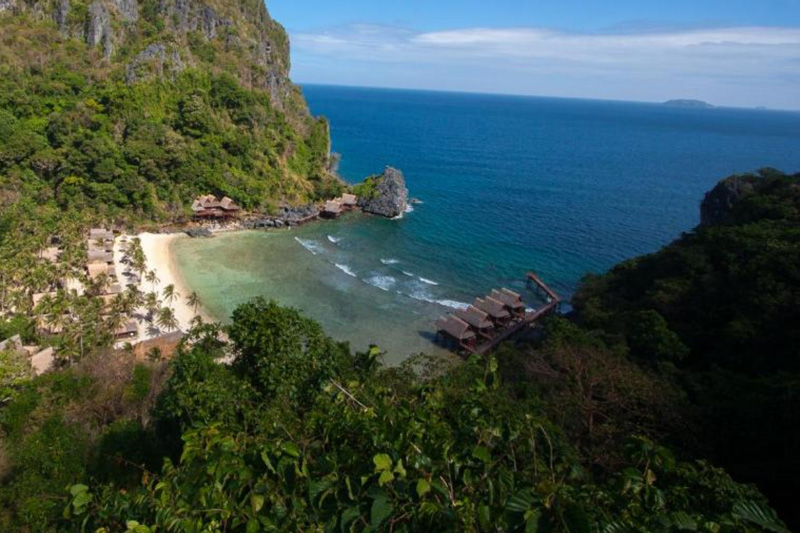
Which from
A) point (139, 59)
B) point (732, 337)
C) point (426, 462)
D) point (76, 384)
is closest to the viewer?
point (426, 462)

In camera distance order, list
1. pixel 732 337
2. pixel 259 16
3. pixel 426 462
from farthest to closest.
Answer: pixel 259 16 → pixel 732 337 → pixel 426 462

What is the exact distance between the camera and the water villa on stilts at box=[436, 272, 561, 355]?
28625 millimetres

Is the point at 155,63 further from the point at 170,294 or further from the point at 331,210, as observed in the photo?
the point at 170,294

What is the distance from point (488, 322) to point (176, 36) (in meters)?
55.4

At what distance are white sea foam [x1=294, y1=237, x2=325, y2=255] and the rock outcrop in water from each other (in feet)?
37.2

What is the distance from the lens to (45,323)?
25.3m

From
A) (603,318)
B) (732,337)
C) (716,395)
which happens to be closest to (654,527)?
(716,395)

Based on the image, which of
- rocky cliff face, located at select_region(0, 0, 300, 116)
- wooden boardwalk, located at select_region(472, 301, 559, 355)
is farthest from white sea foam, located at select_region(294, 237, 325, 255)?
rocky cliff face, located at select_region(0, 0, 300, 116)

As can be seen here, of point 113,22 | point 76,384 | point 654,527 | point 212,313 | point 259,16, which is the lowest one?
point 212,313

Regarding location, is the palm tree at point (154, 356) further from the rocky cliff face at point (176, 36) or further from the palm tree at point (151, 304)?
the rocky cliff face at point (176, 36)

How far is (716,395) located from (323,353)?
13390 millimetres

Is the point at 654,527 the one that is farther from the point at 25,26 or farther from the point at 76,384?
the point at 25,26

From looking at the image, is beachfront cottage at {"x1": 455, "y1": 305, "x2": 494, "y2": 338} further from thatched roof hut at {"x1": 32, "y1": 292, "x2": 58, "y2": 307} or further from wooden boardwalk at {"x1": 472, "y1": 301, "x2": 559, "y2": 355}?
thatched roof hut at {"x1": 32, "y1": 292, "x2": 58, "y2": 307}

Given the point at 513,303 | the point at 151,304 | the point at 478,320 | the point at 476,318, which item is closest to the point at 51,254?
the point at 151,304
